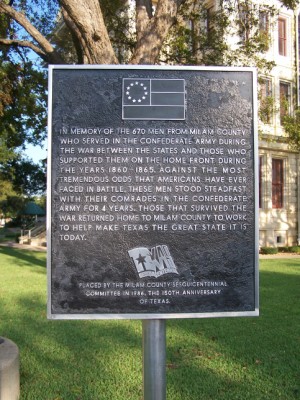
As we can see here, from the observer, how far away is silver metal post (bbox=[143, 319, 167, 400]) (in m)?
3.05

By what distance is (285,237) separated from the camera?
1090 inches

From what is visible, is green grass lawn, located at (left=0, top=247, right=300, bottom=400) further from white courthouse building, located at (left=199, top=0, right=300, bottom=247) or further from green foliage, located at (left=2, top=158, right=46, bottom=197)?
green foliage, located at (left=2, top=158, right=46, bottom=197)

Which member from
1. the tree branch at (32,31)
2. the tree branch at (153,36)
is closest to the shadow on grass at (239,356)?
the tree branch at (153,36)

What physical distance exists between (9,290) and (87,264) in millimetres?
8282

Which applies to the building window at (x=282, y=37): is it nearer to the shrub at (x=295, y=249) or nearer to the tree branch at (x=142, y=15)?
the shrub at (x=295, y=249)

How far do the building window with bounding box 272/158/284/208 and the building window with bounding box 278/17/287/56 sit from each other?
6.60 metres

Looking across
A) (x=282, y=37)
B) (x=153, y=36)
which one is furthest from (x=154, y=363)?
(x=282, y=37)

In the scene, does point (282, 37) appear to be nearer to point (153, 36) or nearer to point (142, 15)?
point (142, 15)

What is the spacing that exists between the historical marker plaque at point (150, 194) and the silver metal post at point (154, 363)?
17 cm

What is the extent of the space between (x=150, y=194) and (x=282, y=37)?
90.5 feet

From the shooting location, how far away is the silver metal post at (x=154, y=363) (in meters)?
3.05

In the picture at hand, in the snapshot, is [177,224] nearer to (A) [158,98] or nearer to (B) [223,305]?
(B) [223,305]

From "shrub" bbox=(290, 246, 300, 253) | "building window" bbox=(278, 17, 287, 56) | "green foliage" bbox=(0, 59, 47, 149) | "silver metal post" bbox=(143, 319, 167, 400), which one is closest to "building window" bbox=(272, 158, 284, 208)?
"shrub" bbox=(290, 246, 300, 253)

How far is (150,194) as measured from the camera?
3.17m
